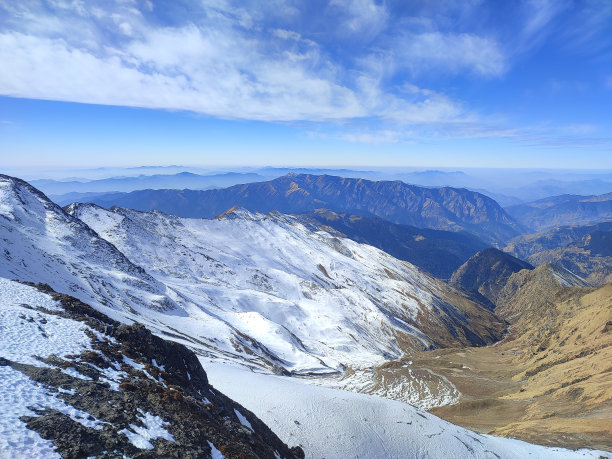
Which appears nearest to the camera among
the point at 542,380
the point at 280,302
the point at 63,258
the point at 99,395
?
the point at 99,395

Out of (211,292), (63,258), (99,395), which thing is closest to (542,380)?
(99,395)

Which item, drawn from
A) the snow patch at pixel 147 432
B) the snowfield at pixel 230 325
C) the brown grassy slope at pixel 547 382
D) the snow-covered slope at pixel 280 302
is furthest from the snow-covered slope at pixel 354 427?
the snow-covered slope at pixel 280 302

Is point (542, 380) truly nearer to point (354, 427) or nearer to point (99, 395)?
point (354, 427)

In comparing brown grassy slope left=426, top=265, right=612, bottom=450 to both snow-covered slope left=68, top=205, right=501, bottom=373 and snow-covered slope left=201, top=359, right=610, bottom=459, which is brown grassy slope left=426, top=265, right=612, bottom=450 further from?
snow-covered slope left=68, top=205, right=501, bottom=373

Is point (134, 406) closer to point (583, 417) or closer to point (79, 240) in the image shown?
point (583, 417)

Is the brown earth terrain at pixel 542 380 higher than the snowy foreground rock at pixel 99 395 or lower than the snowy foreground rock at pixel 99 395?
lower

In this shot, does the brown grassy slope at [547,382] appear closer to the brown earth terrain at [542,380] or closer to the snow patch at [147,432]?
the brown earth terrain at [542,380]
